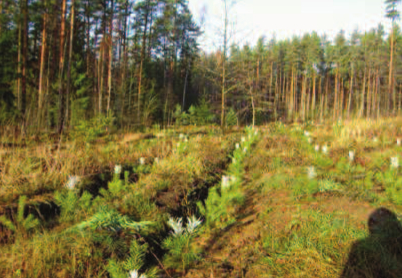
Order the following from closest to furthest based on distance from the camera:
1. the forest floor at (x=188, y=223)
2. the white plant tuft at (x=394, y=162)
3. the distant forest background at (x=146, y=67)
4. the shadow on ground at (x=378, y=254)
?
the shadow on ground at (x=378, y=254), the forest floor at (x=188, y=223), the white plant tuft at (x=394, y=162), the distant forest background at (x=146, y=67)

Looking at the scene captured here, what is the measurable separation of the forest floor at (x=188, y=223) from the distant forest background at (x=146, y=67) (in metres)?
4.52

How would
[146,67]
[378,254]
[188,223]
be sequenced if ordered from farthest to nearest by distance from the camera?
[146,67] → [188,223] → [378,254]

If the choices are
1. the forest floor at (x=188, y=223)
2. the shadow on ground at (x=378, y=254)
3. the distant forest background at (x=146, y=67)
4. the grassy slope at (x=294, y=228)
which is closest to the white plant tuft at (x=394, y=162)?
the forest floor at (x=188, y=223)

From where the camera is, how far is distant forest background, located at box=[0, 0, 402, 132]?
12992 mm

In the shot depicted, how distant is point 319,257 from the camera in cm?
206

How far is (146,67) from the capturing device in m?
26.9

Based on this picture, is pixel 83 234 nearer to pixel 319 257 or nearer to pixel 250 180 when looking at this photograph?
pixel 319 257

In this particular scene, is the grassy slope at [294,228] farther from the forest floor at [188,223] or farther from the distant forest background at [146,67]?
the distant forest background at [146,67]

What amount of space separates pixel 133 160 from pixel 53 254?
3.60 m

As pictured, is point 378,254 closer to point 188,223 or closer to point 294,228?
point 294,228

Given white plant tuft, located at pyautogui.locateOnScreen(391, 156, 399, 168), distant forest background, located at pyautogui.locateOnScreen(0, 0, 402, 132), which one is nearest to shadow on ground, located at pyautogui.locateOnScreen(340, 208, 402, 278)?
white plant tuft, located at pyautogui.locateOnScreen(391, 156, 399, 168)

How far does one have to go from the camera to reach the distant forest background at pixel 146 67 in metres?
13.0

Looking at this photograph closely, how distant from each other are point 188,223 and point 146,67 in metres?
26.3

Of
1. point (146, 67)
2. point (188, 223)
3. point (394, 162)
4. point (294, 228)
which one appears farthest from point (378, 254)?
point (146, 67)
